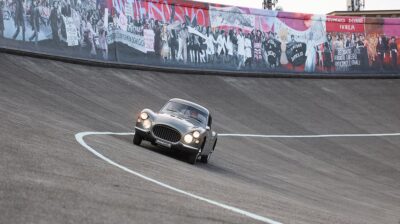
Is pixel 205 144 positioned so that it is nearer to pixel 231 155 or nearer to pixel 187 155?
pixel 187 155

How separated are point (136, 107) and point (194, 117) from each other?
30.4ft

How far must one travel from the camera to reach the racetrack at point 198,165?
7.76 m

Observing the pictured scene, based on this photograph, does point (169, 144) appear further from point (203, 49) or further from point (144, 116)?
point (203, 49)

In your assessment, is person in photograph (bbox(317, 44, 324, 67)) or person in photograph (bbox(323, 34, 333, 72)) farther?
person in photograph (bbox(323, 34, 333, 72))

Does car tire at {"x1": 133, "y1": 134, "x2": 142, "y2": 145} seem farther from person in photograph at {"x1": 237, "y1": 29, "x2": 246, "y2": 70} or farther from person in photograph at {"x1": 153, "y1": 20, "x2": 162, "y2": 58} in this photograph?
person in photograph at {"x1": 237, "y1": 29, "x2": 246, "y2": 70}

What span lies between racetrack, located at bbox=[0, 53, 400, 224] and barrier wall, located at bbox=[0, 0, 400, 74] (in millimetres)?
1825

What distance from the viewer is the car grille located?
15.8m

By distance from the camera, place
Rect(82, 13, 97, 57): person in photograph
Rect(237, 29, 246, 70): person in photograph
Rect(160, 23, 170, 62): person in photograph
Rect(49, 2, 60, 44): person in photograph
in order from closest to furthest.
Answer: Rect(49, 2, 60, 44): person in photograph
Rect(82, 13, 97, 57): person in photograph
Rect(160, 23, 170, 62): person in photograph
Rect(237, 29, 246, 70): person in photograph

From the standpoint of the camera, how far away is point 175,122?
52.6 ft

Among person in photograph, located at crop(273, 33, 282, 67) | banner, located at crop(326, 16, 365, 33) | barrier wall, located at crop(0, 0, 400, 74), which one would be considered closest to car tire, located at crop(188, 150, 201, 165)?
barrier wall, located at crop(0, 0, 400, 74)

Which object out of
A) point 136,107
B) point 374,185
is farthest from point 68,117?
point 374,185

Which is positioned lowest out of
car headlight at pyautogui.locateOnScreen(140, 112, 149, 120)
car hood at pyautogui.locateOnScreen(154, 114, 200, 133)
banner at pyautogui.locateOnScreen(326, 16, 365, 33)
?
banner at pyautogui.locateOnScreen(326, 16, 365, 33)

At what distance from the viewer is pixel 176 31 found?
39.1 metres

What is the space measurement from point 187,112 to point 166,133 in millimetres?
1499
